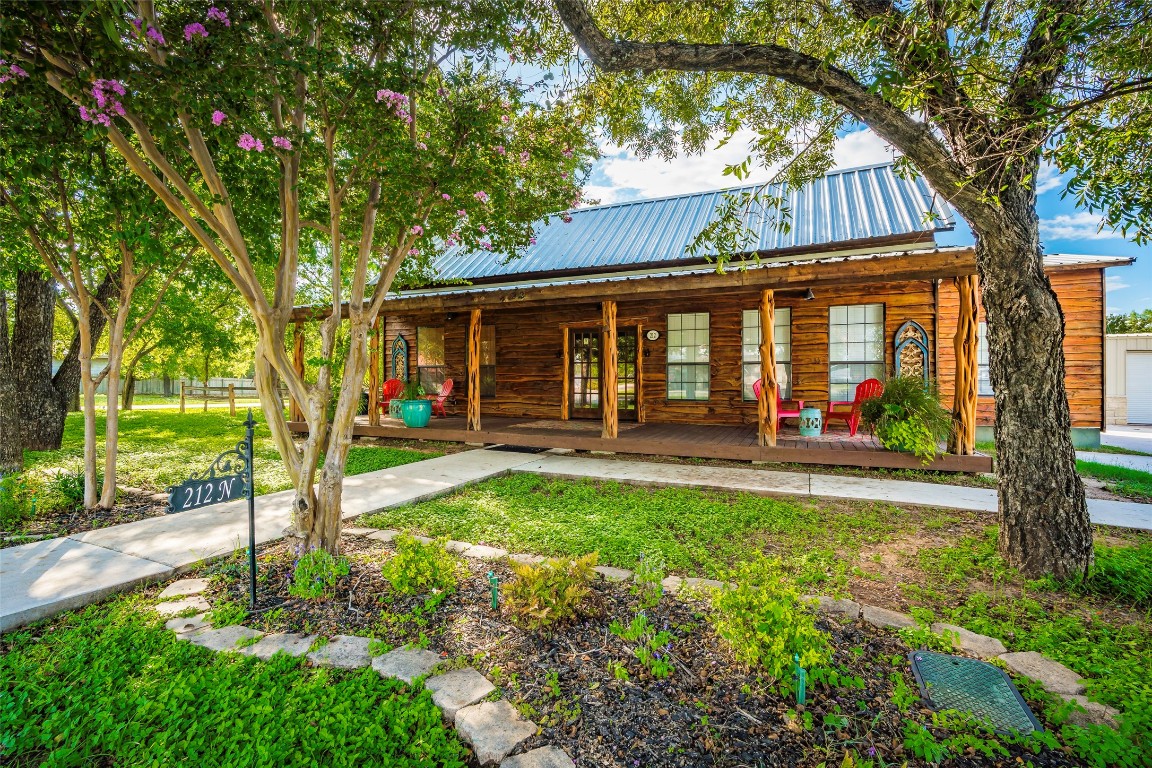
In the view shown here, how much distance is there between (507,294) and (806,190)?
6.68m

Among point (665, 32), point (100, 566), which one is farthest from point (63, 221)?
point (665, 32)

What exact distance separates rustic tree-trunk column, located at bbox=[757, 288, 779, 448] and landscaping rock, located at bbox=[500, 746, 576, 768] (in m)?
6.00

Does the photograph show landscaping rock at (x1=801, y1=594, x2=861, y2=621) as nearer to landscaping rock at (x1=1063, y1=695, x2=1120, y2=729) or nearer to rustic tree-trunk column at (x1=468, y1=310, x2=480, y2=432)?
landscaping rock at (x1=1063, y1=695, x2=1120, y2=729)

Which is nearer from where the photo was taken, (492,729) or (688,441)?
(492,729)

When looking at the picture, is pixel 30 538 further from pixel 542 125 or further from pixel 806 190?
pixel 806 190

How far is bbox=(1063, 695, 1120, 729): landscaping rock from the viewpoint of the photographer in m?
1.98

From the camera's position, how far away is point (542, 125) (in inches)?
194

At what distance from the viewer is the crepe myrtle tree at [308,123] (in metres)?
2.78

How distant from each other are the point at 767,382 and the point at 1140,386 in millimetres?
14402

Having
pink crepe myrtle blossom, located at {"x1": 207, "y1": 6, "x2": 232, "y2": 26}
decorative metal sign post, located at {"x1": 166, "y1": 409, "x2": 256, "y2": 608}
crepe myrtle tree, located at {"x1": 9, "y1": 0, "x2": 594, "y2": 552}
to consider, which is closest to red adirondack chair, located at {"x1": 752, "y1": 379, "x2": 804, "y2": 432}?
crepe myrtle tree, located at {"x1": 9, "y1": 0, "x2": 594, "y2": 552}

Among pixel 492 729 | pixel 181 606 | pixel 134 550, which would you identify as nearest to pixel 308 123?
pixel 134 550

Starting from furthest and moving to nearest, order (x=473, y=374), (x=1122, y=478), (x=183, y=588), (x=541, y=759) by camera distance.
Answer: (x=473, y=374) → (x=1122, y=478) → (x=183, y=588) → (x=541, y=759)

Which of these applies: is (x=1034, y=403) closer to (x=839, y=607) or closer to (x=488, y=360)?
(x=839, y=607)

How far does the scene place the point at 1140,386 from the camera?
13852mm
